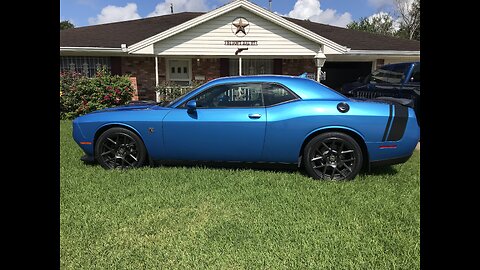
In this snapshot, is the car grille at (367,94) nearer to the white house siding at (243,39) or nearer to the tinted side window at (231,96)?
the white house siding at (243,39)

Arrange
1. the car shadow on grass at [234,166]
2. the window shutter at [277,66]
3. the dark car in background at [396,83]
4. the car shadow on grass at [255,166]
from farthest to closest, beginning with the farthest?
the window shutter at [277,66] → the dark car in background at [396,83] → the car shadow on grass at [234,166] → the car shadow on grass at [255,166]

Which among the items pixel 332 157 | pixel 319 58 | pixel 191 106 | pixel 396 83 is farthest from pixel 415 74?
pixel 191 106

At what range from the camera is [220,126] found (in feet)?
14.8

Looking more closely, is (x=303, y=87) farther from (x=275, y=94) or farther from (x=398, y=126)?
(x=398, y=126)

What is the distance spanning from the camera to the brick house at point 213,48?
12.0 meters

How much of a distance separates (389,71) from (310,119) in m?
5.80

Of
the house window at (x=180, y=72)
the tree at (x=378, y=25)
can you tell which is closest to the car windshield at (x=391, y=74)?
the house window at (x=180, y=72)

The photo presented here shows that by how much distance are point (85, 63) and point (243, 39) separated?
6.16m

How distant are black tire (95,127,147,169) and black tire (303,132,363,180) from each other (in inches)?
92.3

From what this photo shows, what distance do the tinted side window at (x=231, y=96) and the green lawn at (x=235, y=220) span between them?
3.13 feet
